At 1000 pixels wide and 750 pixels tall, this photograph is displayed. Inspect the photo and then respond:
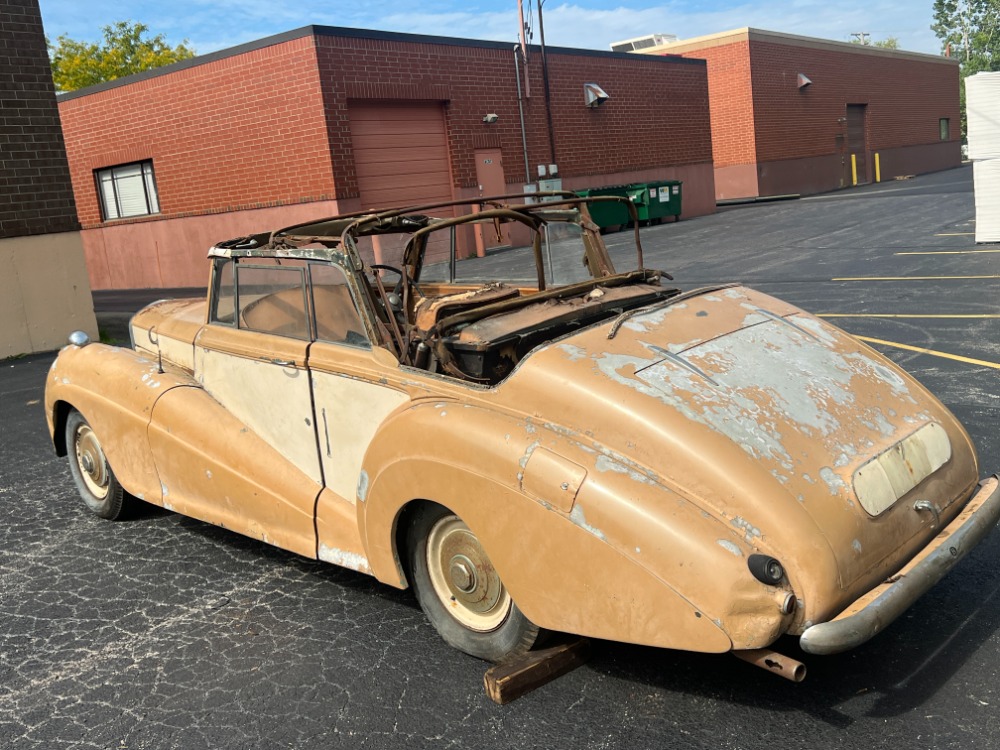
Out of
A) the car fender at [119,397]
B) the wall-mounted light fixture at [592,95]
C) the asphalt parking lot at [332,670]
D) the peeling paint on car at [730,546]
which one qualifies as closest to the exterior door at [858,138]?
the wall-mounted light fixture at [592,95]

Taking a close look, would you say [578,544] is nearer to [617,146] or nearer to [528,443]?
[528,443]

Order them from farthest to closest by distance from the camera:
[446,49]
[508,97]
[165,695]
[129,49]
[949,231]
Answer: [129,49]
[508,97]
[446,49]
[949,231]
[165,695]

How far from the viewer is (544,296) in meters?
4.11

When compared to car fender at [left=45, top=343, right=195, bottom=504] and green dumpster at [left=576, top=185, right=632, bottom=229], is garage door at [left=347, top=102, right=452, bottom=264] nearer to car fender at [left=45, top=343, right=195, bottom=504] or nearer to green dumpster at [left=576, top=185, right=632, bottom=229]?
green dumpster at [left=576, top=185, right=632, bottom=229]

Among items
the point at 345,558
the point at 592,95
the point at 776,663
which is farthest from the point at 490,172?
the point at 776,663

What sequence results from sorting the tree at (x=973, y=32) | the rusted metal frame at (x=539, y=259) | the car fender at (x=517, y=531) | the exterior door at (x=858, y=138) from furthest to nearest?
the tree at (x=973, y=32), the exterior door at (x=858, y=138), the rusted metal frame at (x=539, y=259), the car fender at (x=517, y=531)

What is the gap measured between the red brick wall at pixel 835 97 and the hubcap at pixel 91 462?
32.9m

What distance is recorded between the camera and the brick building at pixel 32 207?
490 inches

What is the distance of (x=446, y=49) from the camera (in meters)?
22.2

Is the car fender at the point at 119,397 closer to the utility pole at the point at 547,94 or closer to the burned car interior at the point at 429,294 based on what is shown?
the burned car interior at the point at 429,294

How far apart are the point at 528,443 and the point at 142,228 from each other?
23.6 m

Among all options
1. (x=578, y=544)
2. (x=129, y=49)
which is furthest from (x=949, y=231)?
(x=129, y=49)

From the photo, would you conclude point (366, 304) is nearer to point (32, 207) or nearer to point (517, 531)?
point (517, 531)

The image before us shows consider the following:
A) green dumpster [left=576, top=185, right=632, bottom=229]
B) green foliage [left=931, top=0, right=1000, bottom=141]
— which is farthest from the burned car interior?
green foliage [left=931, top=0, right=1000, bottom=141]
